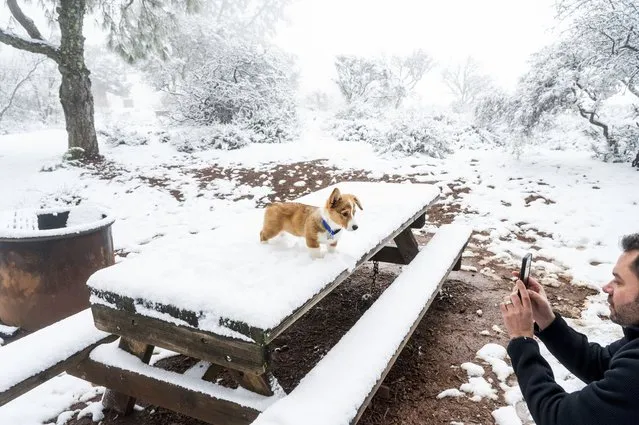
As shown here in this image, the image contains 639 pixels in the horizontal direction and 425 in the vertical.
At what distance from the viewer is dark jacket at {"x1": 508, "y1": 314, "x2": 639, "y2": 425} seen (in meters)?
1.16

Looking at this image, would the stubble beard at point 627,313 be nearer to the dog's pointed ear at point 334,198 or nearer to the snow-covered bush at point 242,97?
the dog's pointed ear at point 334,198

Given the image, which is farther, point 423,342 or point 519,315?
point 423,342

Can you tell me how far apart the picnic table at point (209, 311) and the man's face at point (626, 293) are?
126cm

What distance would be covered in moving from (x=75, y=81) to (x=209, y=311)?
10.6 meters

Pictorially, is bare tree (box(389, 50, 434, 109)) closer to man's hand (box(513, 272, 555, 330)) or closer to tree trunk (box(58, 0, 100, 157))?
tree trunk (box(58, 0, 100, 157))

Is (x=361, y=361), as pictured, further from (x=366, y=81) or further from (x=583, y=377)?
(x=366, y=81)

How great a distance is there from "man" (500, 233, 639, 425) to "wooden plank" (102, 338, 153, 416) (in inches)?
80.6

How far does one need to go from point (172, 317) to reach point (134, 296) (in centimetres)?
25

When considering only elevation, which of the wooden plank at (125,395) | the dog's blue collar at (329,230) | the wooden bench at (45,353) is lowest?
the wooden plank at (125,395)

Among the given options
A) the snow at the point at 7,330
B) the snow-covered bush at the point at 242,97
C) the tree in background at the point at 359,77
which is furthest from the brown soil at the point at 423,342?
the tree in background at the point at 359,77

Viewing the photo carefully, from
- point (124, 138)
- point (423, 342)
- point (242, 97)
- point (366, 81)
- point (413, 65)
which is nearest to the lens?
point (423, 342)

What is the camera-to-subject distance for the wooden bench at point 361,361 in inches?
66.8

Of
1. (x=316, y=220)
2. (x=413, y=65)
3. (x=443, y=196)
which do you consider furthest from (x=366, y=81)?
(x=316, y=220)

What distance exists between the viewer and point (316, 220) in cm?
233
